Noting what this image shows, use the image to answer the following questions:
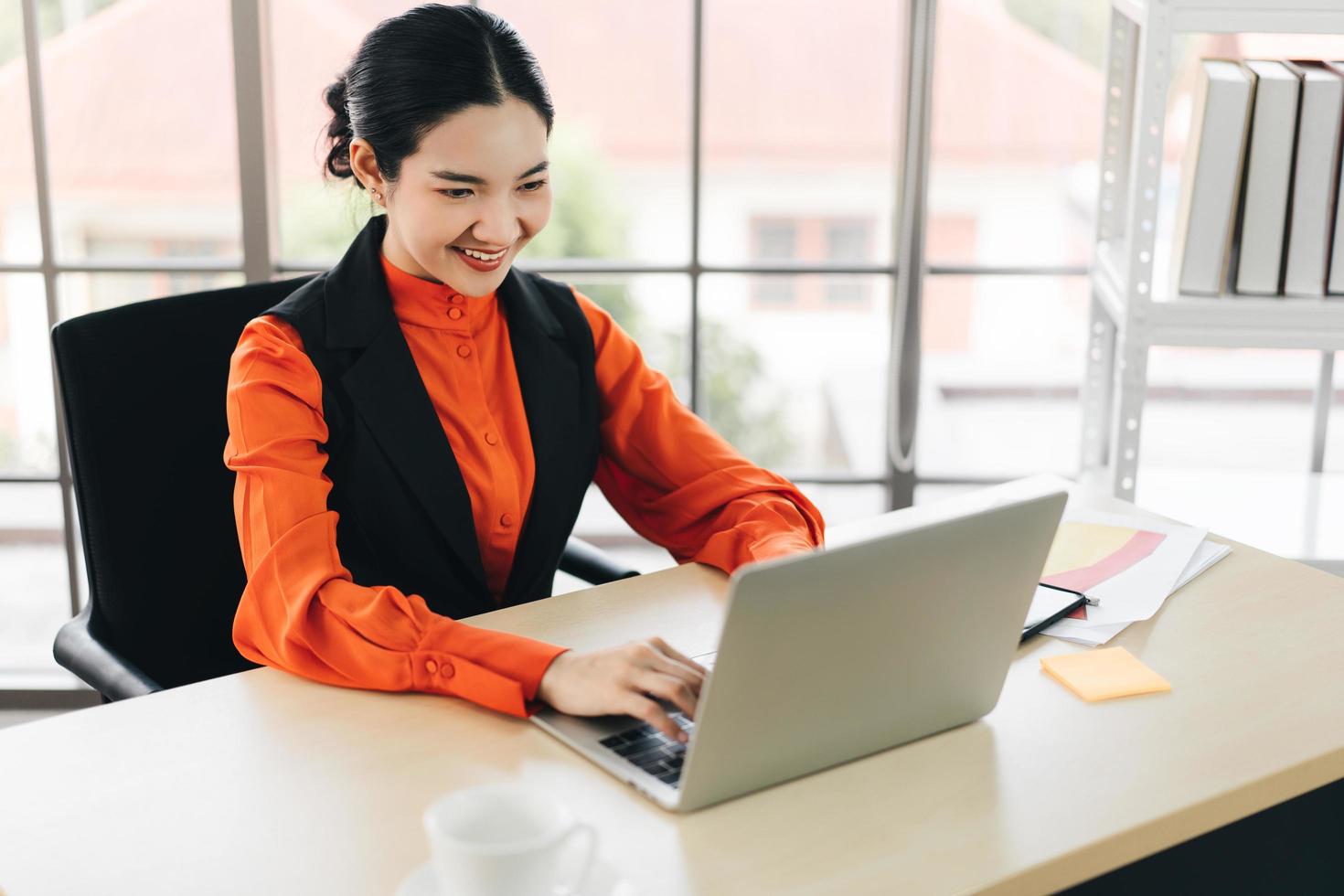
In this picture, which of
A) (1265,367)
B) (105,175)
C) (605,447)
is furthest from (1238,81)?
(105,175)

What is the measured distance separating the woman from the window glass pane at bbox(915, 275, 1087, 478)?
1.28 meters

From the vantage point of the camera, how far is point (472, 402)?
1540mm

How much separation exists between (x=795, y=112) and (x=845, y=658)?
3.17 m

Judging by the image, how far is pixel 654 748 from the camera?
109cm

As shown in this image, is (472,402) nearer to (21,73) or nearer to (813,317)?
(21,73)

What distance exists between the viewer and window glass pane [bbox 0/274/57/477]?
2.49 m

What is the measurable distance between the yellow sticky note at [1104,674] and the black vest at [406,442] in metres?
0.63

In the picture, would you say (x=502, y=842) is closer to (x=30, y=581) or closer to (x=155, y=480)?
(x=155, y=480)

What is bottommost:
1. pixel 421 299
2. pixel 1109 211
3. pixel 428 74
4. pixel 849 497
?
pixel 849 497

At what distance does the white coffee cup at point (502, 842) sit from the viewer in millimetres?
794

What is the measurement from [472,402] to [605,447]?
0.21 meters

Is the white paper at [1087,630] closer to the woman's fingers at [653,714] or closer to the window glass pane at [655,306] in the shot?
the woman's fingers at [653,714]

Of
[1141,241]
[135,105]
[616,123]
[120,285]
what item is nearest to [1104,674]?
[1141,241]

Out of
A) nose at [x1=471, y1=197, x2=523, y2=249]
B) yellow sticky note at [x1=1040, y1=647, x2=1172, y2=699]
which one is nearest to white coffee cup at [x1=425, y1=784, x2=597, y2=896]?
yellow sticky note at [x1=1040, y1=647, x2=1172, y2=699]
